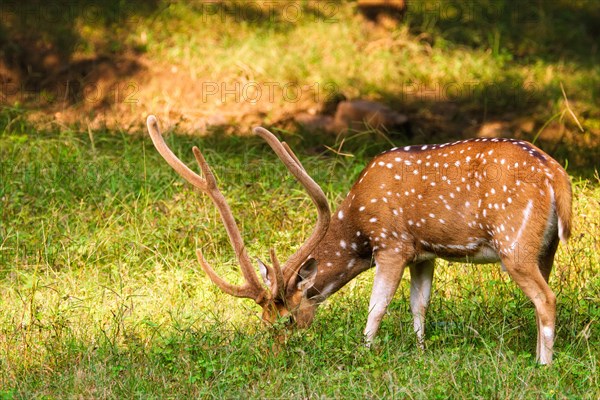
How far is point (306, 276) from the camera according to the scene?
6367 millimetres

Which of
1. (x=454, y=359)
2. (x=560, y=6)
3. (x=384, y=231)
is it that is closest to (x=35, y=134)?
(x=384, y=231)

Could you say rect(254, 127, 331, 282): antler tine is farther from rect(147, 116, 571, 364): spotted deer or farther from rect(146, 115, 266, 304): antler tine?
rect(146, 115, 266, 304): antler tine

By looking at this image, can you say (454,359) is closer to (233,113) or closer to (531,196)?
(531,196)

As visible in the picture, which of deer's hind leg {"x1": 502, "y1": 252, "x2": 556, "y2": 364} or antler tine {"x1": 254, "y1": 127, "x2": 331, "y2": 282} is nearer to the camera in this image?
deer's hind leg {"x1": 502, "y1": 252, "x2": 556, "y2": 364}

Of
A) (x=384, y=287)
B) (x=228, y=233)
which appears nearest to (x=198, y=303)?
(x=228, y=233)

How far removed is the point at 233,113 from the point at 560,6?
19.7ft

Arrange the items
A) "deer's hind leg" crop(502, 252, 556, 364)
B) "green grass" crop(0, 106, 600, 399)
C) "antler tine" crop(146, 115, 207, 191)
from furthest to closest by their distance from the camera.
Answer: "antler tine" crop(146, 115, 207, 191)
"deer's hind leg" crop(502, 252, 556, 364)
"green grass" crop(0, 106, 600, 399)

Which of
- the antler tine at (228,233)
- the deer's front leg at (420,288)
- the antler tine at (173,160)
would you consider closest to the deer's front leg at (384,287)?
the deer's front leg at (420,288)

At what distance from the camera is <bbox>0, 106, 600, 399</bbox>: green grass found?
5.50 m

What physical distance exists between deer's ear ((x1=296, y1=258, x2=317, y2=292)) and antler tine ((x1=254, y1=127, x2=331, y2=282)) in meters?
0.05

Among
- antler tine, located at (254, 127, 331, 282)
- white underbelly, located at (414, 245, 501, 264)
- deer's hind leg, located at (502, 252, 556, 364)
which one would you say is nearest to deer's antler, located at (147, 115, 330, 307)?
antler tine, located at (254, 127, 331, 282)

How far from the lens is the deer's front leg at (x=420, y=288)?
654 cm

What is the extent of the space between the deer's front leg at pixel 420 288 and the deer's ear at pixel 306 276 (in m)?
0.73

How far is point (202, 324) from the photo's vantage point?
21.3 ft
